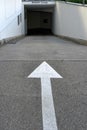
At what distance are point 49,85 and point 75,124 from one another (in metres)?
1.92

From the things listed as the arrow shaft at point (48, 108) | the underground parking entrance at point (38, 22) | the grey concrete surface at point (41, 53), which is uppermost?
the arrow shaft at point (48, 108)

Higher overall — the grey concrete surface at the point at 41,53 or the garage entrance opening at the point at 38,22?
the grey concrete surface at the point at 41,53

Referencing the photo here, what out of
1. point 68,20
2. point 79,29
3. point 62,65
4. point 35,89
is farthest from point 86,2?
point 35,89

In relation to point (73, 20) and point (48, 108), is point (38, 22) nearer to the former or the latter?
point (73, 20)

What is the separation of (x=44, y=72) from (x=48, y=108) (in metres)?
2.29

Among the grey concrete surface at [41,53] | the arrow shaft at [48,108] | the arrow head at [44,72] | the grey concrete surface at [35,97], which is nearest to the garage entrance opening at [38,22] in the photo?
the grey concrete surface at [41,53]

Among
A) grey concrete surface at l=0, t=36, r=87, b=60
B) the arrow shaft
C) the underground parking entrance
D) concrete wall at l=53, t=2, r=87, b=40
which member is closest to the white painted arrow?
the arrow shaft

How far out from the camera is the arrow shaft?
13.6 ft

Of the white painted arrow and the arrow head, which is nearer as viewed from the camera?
the white painted arrow

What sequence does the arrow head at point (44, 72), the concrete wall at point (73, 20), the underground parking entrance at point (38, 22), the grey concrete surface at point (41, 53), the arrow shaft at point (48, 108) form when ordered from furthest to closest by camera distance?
the underground parking entrance at point (38, 22), the concrete wall at point (73, 20), the grey concrete surface at point (41, 53), the arrow head at point (44, 72), the arrow shaft at point (48, 108)

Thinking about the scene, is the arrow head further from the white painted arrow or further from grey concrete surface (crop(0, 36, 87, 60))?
grey concrete surface (crop(0, 36, 87, 60))

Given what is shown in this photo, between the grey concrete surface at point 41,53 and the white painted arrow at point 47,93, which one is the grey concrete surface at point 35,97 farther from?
the grey concrete surface at point 41,53

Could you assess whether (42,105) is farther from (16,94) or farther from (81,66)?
(81,66)

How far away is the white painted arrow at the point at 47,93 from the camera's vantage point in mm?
4211
